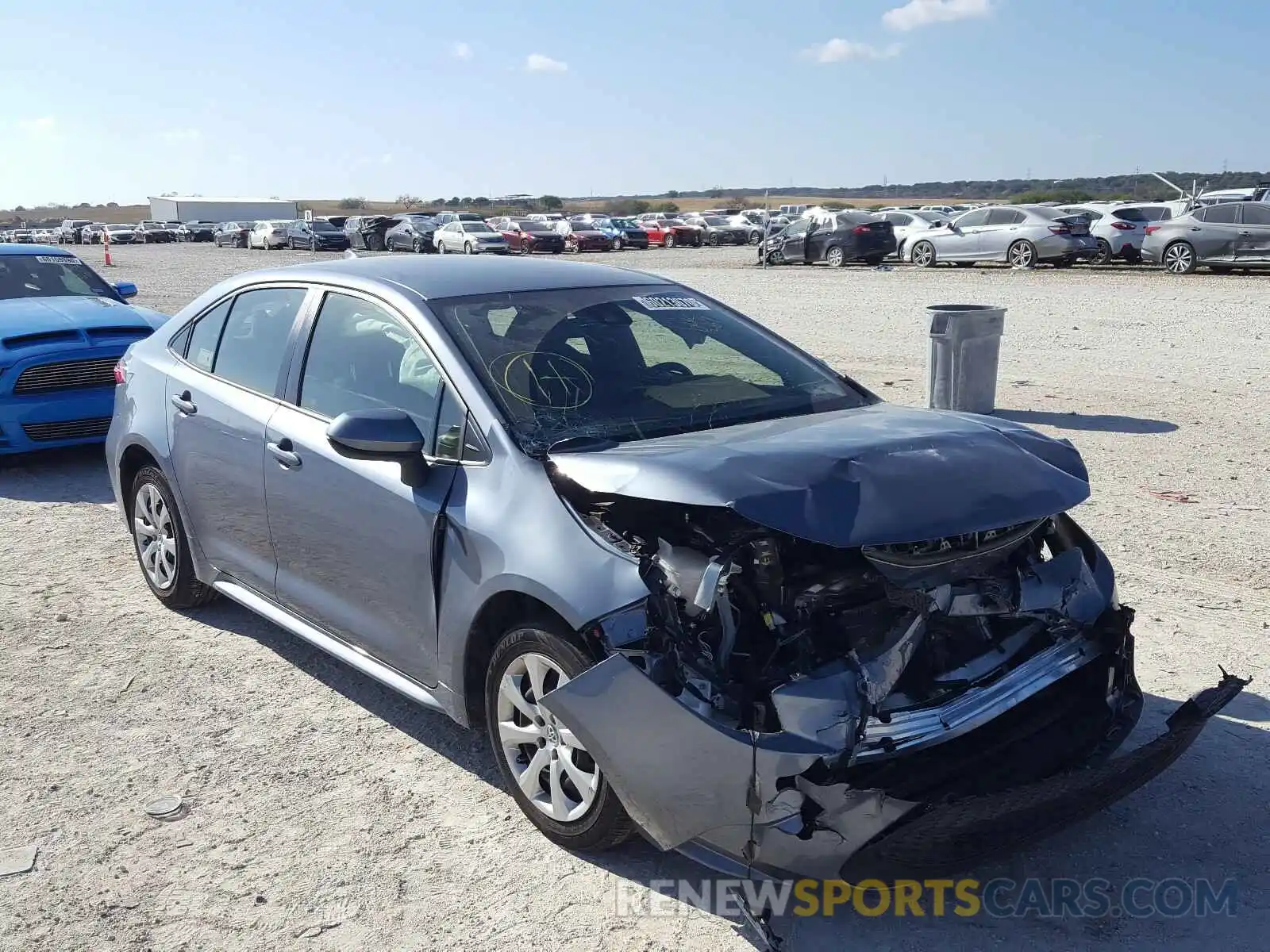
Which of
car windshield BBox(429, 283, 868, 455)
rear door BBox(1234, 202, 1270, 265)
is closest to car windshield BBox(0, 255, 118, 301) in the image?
car windshield BBox(429, 283, 868, 455)

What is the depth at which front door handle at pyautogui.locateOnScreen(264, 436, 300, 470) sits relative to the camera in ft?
14.7

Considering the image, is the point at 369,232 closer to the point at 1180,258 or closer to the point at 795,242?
the point at 795,242

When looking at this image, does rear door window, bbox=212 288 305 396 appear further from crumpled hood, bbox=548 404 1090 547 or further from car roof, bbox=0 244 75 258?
car roof, bbox=0 244 75 258

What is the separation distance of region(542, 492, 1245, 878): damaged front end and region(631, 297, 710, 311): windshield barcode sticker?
1439 millimetres

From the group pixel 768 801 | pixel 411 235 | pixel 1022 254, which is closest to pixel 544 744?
pixel 768 801

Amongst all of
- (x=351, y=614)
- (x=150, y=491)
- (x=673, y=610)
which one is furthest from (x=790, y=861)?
(x=150, y=491)

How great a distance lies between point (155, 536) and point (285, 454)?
1.70 metres

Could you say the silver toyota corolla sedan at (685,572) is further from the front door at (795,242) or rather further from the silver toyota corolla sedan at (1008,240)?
the front door at (795,242)

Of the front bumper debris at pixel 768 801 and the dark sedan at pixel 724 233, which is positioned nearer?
the front bumper debris at pixel 768 801

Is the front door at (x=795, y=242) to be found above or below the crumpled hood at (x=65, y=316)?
below

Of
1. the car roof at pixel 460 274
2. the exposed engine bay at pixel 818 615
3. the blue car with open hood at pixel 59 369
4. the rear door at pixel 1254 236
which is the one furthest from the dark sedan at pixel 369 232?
the exposed engine bay at pixel 818 615

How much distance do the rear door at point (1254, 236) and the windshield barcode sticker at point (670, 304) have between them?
2225cm

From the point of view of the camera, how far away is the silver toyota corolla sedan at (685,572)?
9.92 feet

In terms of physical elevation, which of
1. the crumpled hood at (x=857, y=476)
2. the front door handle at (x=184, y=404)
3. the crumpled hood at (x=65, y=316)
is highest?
the crumpled hood at (x=857, y=476)
